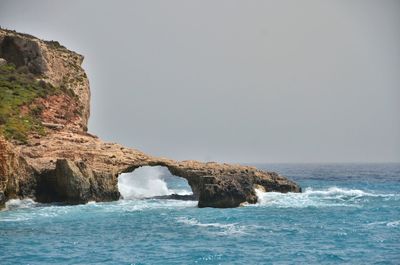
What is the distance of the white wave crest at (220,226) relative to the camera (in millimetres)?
38094

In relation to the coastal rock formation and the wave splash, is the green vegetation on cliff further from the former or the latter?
the wave splash

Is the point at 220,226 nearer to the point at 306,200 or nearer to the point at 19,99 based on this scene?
the point at 306,200

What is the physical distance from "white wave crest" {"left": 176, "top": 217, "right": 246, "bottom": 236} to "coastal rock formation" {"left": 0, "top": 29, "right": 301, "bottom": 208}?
36.2 feet

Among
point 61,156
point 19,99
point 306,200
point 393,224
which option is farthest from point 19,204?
point 393,224

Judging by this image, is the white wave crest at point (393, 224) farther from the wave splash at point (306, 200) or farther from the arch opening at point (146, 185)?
the arch opening at point (146, 185)

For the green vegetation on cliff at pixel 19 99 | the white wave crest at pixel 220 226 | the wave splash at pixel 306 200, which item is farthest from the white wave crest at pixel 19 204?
the wave splash at pixel 306 200

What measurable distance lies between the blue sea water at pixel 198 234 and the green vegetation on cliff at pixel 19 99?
1438 centimetres

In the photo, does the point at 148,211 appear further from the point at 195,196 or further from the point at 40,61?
the point at 40,61

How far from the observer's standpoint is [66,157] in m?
61.9

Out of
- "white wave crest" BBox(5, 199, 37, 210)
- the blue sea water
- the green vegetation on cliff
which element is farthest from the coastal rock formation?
the blue sea water

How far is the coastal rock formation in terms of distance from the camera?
55812 millimetres

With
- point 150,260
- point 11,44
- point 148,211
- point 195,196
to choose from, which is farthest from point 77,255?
point 11,44

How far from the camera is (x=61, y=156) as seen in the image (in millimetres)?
61906

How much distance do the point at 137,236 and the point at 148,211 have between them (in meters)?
14.6
